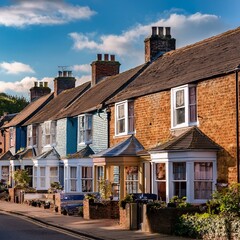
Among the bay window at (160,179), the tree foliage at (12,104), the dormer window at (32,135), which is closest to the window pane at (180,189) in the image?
the bay window at (160,179)

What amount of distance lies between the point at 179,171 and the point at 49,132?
19551 mm

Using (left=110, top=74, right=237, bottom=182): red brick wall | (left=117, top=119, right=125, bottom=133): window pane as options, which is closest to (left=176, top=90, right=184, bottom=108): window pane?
(left=110, top=74, right=237, bottom=182): red brick wall

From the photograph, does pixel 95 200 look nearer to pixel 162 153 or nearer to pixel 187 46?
pixel 162 153

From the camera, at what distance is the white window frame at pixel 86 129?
35000mm

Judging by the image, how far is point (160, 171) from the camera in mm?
24859

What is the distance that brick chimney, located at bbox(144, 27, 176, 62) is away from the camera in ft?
112

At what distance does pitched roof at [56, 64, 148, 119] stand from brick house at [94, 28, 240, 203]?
3.09m

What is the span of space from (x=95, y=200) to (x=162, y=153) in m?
4.74

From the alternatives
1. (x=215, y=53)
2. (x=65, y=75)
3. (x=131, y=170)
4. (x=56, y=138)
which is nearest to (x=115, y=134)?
(x=131, y=170)

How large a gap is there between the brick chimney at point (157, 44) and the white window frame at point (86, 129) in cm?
459

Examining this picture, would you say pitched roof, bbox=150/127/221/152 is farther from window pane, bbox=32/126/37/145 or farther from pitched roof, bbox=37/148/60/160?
window pane, bbox=32/126/37/145

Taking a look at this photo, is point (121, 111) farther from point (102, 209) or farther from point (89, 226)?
point (89, 226)

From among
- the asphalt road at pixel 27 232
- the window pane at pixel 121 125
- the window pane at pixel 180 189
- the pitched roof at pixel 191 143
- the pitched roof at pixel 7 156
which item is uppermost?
the window pane at pixel 121 125

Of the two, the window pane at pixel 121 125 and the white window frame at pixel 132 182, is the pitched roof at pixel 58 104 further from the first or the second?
the white window frame at pixel 132 182
